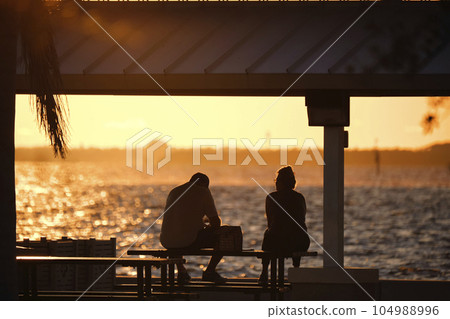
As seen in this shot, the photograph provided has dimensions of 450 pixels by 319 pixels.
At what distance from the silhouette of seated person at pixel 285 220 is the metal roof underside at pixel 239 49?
0.96 m

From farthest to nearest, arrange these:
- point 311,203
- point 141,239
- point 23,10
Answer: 1. point 311,203
2. point 141,239
3. point 23,10

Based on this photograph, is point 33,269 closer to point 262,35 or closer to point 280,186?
point 280,186

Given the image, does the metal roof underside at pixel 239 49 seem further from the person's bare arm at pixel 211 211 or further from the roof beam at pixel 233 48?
the person's bare arm at pixel 211 211

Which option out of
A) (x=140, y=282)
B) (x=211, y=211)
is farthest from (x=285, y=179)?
(x=140, y=282)

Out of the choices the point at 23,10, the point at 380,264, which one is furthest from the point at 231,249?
the point at 380,264

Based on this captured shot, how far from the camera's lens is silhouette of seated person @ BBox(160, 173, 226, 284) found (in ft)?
32.7

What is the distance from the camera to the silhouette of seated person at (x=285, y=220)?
394 inches

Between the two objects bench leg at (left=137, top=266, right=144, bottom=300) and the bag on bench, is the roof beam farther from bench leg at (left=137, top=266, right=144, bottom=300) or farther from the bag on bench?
bench leg at (left=137, top=266, right=144, bottom=300)

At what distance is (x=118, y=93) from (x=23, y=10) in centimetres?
303

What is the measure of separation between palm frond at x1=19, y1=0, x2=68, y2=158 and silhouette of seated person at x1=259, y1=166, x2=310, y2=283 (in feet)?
9.62

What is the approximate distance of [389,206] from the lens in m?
95.4

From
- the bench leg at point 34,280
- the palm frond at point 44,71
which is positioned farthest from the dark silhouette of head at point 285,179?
the palm frond at point 44,71

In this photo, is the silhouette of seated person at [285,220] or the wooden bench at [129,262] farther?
the silhouette of seated person at [285,220]

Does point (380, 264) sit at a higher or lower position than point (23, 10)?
lower
